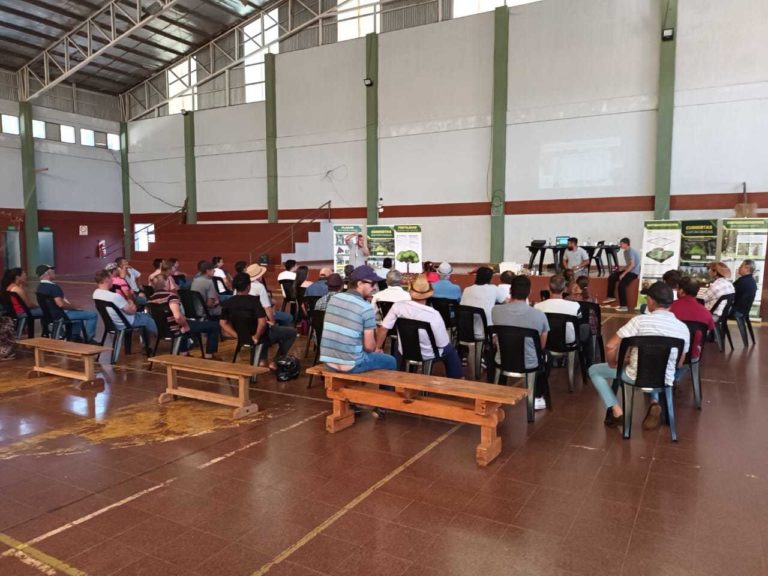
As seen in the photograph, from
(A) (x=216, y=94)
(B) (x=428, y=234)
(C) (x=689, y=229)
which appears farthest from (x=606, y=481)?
(A) (x=216, y=94)

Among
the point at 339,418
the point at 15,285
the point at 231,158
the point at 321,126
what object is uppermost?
the point at 321,126

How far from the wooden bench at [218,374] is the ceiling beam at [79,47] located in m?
13.4

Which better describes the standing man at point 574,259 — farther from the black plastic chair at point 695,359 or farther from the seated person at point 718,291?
the black plastic chair at point 695,359

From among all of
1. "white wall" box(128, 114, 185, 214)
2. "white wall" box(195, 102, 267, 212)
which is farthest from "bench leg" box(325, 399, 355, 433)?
"white wall" box(128, 114, 185, 214)

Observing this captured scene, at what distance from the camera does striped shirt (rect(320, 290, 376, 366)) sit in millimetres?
4363

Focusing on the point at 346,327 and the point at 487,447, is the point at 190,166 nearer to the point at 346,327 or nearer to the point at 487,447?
the point at 346,327

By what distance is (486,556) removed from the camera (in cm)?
271

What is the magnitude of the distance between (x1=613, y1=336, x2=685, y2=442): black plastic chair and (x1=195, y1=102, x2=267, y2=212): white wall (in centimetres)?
1638

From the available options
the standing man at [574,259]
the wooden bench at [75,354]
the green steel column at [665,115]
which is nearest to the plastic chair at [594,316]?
the wooden bench at [75,354]

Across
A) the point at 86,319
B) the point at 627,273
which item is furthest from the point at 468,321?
the point at 627,273

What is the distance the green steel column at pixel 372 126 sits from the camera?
16531mm

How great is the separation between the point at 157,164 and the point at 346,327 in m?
20.1

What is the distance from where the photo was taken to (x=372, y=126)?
54.8 feet

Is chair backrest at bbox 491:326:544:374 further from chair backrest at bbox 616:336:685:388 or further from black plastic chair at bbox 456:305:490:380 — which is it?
black plastic chair at bbox 456:305:490:380
